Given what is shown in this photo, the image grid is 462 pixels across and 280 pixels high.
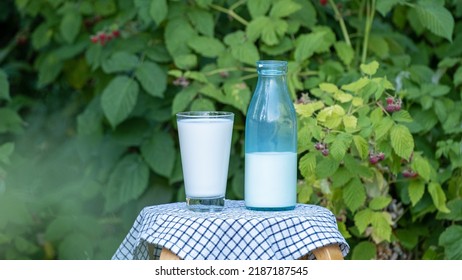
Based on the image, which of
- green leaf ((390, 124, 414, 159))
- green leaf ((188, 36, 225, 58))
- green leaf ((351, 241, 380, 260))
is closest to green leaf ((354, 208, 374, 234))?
green leaf ((351, 241, 380, 260))

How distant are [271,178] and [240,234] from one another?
14 cm

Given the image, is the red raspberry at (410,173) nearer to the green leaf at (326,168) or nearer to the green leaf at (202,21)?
the green leaf at (326,168)

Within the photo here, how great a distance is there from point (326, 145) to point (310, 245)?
1.87ft

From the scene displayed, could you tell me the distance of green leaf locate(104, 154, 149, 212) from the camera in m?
3.46

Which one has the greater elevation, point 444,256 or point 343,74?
point 343,74

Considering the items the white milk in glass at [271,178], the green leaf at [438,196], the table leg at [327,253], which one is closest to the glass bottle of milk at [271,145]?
the white milk in glass at [271,178]

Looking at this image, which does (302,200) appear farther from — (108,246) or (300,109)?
(108,246)

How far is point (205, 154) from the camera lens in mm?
2137

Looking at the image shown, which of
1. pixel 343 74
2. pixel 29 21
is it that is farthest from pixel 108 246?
pixel 29 21

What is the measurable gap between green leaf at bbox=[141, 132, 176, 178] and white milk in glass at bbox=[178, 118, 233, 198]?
125 cm

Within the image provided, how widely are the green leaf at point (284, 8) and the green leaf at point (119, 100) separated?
1.76ft

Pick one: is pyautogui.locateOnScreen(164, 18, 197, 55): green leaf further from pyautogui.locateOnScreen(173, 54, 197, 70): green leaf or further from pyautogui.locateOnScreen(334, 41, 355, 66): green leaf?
pyautogui.locateOnScreen(334, 41, 355, 66): green leaf

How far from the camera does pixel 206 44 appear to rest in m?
3.29

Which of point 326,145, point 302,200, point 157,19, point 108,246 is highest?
point 157,19
